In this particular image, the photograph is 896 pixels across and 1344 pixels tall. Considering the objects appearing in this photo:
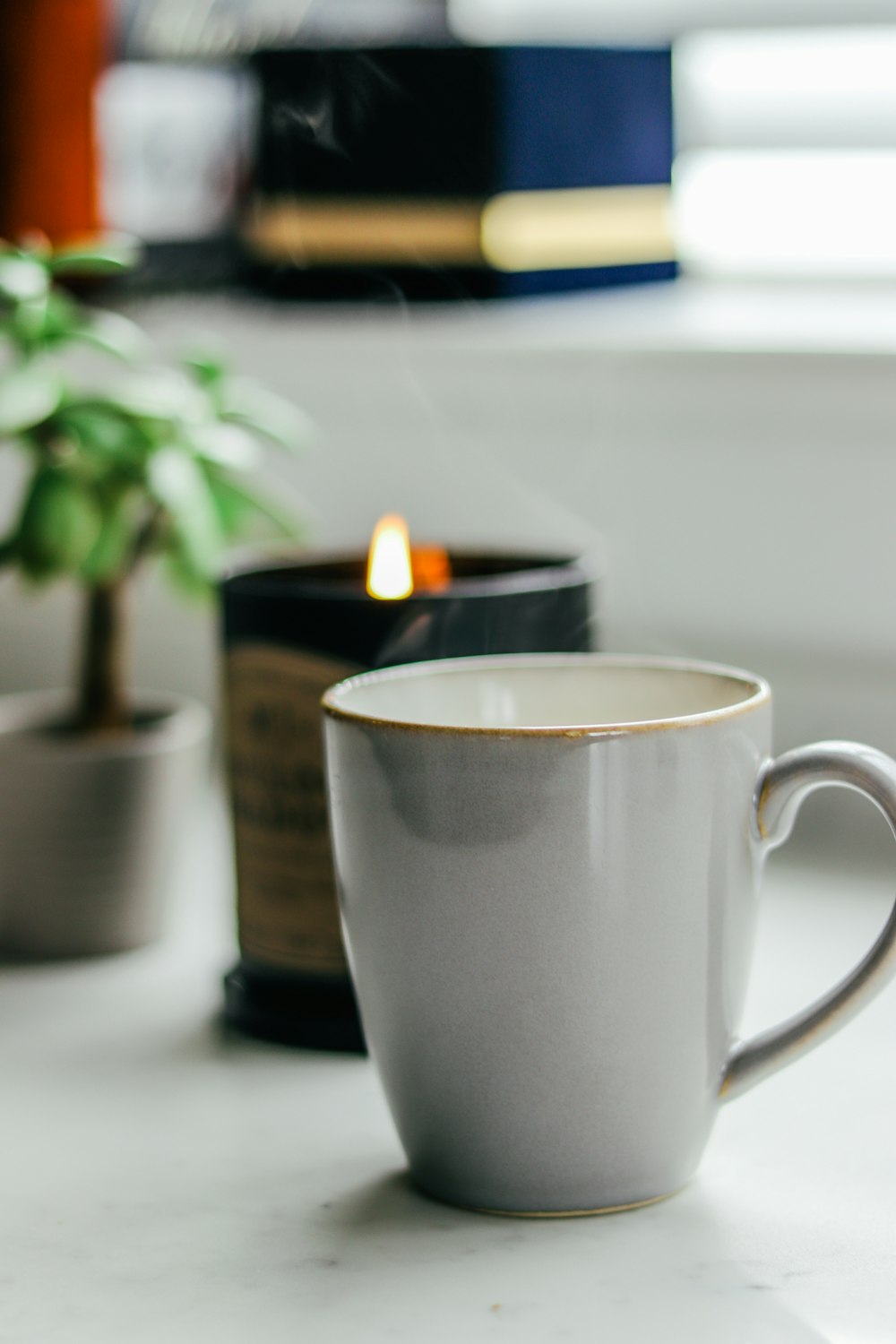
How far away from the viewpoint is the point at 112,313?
3.17ft

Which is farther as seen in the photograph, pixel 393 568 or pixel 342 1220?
pixel 393 568

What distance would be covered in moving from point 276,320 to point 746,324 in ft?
0.83

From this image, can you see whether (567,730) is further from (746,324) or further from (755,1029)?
(746,324)

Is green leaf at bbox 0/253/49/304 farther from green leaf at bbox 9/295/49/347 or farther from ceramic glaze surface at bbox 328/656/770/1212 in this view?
ceramic glaze surface at bbox 328/656/770/1212

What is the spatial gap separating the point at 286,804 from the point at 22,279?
0.78 feet

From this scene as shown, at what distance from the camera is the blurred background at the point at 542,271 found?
0.76m

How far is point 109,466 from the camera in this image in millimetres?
601

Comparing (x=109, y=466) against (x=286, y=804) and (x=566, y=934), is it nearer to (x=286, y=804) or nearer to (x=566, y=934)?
(x=286, y=804)

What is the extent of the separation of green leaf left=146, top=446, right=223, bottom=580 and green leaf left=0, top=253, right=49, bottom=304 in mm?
80

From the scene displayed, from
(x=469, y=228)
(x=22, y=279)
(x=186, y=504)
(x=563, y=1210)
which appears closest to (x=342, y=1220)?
(x=563, y=1210)

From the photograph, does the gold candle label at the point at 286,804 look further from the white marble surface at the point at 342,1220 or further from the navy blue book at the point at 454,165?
the navy blue book at the point at 454,165

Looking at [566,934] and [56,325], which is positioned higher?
[56,325]

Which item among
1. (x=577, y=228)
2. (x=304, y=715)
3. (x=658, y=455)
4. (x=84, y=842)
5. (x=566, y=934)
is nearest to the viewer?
(x=566, y=934)

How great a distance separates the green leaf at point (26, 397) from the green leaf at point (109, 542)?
0.04 m
